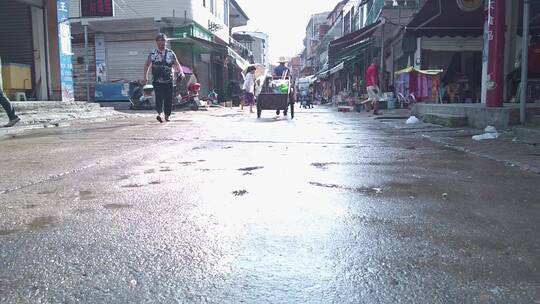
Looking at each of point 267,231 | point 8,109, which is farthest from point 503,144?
point 8,109

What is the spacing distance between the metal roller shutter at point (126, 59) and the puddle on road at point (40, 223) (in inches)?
851

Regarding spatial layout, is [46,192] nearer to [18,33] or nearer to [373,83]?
[18,33]

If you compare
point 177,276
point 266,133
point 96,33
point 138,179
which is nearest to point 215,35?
point 96,33

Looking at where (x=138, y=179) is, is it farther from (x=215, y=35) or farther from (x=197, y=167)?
(x=215, y=35)

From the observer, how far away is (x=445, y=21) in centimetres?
1356

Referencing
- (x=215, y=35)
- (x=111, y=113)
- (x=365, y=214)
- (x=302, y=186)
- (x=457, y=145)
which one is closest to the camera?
(x=365, y=214)

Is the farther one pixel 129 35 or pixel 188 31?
pixel 188 31

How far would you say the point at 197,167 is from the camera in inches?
176

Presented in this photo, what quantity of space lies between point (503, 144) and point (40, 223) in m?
5.54

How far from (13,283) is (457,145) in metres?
5.57

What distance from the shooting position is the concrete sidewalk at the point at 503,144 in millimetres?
4801

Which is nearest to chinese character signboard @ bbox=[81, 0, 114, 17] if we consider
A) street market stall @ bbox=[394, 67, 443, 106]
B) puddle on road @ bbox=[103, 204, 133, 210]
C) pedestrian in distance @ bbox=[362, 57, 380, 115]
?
pedestrian in distance @ bbox=[362, 57, 380, 115]

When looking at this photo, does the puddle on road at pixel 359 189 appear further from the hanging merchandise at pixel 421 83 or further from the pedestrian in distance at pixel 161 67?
the hanging merchandise at pixel 421 83

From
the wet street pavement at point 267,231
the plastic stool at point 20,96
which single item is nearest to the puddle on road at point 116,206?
the wet street pavement at point 267,231
